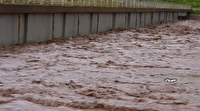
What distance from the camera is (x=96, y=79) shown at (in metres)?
12.8

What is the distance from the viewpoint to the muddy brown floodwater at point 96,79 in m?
9.55

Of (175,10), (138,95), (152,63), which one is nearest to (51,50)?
(152,63)

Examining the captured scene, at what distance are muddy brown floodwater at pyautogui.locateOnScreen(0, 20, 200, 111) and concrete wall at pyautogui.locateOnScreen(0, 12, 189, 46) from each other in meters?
0.63

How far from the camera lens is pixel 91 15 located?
29.7 m

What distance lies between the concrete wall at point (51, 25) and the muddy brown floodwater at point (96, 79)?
0.63m

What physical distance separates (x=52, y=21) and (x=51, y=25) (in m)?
0.26

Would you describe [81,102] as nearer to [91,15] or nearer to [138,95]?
[138,95]

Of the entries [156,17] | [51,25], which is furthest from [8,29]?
[156,17]

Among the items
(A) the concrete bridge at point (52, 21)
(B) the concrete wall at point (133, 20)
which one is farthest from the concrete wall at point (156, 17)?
(A) the concrete bridge at point (52, 21)

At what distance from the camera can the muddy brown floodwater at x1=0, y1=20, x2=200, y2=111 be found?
9.55 metres

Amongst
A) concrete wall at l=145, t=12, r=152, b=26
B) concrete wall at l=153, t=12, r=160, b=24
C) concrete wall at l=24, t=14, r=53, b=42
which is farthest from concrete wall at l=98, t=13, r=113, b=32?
concrete wall at l=153, t=12, r=160, b=24

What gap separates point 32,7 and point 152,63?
7054mm

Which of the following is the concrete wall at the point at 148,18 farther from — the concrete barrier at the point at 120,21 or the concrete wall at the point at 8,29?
the concrete wall at the point at 8,29

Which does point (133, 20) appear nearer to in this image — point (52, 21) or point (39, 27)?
point (52, 21)
